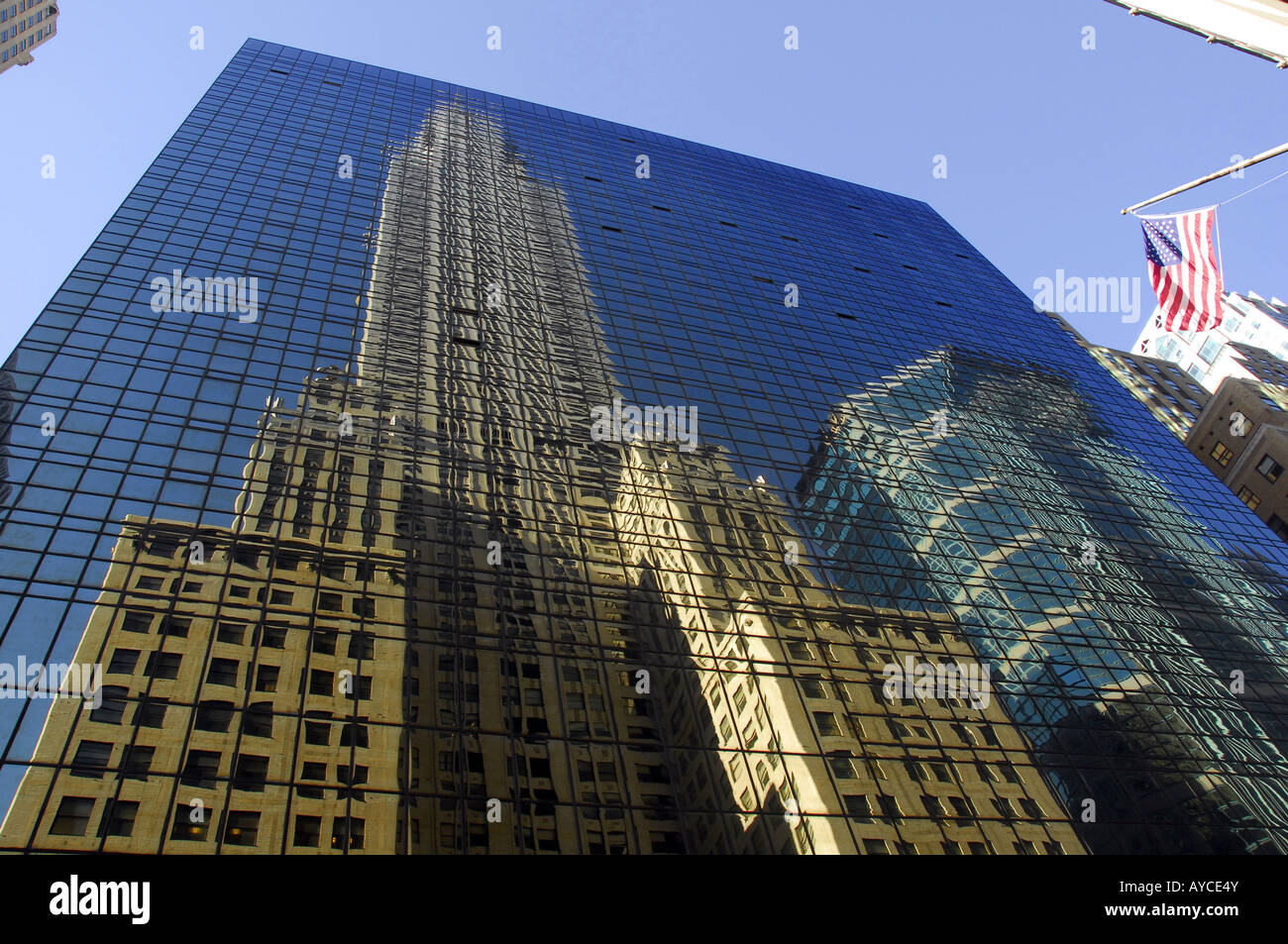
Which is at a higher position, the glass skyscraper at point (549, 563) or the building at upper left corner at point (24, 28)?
the building at upper left corner at point (24, 28)

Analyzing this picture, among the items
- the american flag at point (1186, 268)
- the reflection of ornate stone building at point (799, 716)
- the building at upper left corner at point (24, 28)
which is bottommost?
the reflection of ornate stone building at point (799, 716)

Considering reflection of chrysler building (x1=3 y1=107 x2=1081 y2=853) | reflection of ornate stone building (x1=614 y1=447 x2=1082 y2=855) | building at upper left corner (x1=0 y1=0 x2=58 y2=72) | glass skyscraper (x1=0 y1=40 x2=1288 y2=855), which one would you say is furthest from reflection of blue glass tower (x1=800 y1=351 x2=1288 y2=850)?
building at upper left corner (x1=0 y1=0 x2=58 y2=72)

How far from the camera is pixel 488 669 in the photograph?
26.1 metres

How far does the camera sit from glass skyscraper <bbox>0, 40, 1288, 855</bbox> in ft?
73.4

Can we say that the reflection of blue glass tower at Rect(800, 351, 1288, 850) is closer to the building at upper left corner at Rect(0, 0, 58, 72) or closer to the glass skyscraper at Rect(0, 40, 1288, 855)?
the glass skyscraper at Rect(0, 40, 1288, 855)

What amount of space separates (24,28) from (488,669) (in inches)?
4073

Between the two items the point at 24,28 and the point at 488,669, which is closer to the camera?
the point at 488,669

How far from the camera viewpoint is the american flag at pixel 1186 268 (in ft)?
80.1

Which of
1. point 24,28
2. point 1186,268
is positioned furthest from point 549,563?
point 24,28

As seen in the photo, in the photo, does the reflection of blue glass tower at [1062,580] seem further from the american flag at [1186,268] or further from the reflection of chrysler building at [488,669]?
the american flag at [1186,268]

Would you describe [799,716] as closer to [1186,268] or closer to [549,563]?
[549,563]

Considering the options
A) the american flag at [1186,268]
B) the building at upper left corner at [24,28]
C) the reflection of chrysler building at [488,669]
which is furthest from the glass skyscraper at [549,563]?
the building at upper left corner at [24,28]

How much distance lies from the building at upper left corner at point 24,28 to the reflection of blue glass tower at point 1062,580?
9436cm
